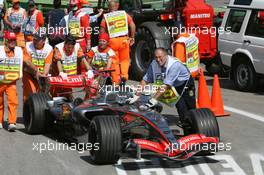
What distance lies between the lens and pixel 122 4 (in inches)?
709

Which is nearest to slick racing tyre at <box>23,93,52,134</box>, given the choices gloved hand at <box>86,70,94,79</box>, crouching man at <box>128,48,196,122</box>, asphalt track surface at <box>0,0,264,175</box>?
asphalt track surface at <box>0,0,264,175</box>

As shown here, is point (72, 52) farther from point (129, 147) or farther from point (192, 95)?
point (129, 147)

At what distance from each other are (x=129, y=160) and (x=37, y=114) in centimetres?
220

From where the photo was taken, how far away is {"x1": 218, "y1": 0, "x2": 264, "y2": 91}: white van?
52.5 ft

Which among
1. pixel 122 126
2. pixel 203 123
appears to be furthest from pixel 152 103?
pixel 203 123

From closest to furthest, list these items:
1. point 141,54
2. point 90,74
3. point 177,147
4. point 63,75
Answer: point 177,147 < point 90,74 < point 63,75 < point 141,54

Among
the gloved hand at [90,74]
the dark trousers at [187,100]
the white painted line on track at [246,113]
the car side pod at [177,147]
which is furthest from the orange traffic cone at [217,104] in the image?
the car side pod at [177,147]

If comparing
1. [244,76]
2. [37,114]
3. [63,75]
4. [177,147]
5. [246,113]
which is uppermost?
[63,75]

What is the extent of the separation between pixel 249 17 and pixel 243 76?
1314 millimetres

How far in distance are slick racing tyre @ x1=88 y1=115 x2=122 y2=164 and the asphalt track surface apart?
0.46ft

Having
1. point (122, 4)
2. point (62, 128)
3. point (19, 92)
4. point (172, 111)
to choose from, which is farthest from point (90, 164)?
point (122, 4)

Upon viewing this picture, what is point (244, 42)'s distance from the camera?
16.3 metres

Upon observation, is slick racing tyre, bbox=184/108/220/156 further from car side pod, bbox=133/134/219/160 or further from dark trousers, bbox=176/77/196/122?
dark trousers, bbox=176/77/196/122

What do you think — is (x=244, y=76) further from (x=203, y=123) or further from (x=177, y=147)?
(x=177, y=147)
